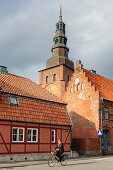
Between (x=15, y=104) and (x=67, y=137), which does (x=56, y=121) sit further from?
(x=15, y=104)

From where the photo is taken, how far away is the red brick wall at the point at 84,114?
A: 2536cm

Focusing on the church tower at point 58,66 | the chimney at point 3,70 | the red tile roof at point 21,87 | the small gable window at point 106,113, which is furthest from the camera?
the church tower at point 58,66

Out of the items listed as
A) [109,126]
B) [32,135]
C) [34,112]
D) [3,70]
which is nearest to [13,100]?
[34,112]

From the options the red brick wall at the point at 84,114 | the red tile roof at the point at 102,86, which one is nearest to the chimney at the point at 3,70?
the red brick wall at the point at 84,114

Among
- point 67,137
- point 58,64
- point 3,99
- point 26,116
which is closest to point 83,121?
point 67,137

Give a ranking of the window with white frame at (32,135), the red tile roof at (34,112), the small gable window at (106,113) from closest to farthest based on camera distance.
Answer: the red tile roof at (34,112) → the window with white frame at (32,135) → the small gable window at (106,113)

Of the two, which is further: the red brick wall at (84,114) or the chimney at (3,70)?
the red brick wall at (84,114)

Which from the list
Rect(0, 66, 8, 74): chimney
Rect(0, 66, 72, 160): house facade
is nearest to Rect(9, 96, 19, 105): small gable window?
Rect(0, 66, 72, 160): house facade

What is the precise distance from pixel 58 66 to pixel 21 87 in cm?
2801

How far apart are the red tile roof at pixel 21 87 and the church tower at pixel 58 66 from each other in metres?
23.8

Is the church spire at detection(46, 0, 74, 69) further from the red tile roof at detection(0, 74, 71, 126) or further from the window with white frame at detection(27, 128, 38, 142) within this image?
the window with white frame at detection(27, 128, 38, 142)

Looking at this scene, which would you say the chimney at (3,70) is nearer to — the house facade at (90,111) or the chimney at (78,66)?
the house facade at (90,111)

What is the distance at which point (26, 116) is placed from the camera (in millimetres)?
18266

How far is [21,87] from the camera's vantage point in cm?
2119
